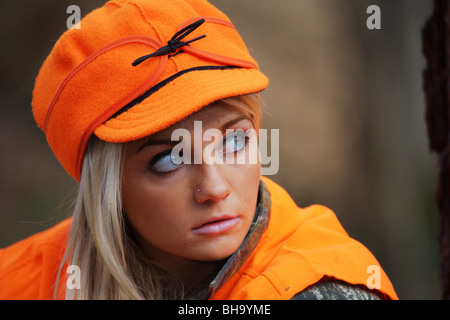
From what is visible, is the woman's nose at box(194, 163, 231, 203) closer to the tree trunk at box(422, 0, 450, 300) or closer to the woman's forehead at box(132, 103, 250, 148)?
the woman's forehead at box(132, 103, 250, 148)

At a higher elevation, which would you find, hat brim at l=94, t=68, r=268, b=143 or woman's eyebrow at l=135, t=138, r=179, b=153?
hat brim at l=94, t=68, r=268, b=143

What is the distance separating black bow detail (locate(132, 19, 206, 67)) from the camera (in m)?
1.35

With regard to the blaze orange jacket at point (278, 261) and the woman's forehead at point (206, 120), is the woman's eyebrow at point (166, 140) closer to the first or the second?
the woman's forehead at point (206, 120)

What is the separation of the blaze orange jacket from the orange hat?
0.42m

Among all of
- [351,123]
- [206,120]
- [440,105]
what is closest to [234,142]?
[206,120]

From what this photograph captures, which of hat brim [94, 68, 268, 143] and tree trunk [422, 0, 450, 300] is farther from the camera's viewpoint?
tree trunk [422, 0, 450, 300]

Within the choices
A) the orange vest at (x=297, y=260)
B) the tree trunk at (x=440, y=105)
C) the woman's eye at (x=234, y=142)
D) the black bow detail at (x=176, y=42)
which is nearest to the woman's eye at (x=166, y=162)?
the woman's eye at (x=234, y=142)

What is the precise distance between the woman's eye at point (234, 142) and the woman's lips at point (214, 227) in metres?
0.18

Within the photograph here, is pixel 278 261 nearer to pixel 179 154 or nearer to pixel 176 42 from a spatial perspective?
pixel 179 154

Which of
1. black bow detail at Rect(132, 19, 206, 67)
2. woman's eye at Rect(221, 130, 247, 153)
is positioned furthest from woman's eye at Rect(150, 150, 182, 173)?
black bow detail at Rect(132, 19, 206, 67)

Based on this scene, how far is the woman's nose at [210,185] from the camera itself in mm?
1332

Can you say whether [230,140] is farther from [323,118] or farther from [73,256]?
[323,118]

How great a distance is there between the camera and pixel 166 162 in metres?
1.37

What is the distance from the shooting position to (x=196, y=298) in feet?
5.10
